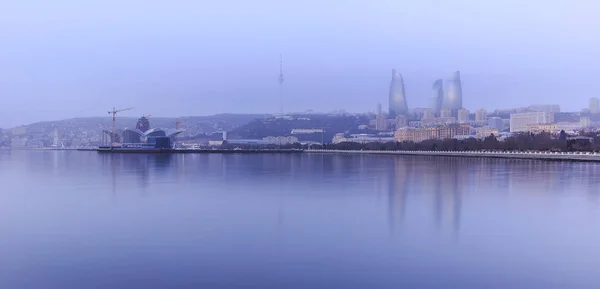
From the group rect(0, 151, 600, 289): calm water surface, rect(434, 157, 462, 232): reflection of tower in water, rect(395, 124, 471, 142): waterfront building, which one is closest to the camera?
rect(0, 151, 600, 289): calm water surface

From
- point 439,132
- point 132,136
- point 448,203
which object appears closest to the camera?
point 448,203

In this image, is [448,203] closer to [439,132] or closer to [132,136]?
[439,132]

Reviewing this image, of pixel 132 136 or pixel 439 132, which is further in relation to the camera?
pixel 439 132

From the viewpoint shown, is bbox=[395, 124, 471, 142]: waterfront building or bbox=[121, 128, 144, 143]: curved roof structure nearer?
bbox=[121, 128, 144, 143]: curved roof structure

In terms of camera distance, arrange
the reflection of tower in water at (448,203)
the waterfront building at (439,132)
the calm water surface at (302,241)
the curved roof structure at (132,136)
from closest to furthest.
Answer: the calm water surface at (302,241) < the reflection of tower in water at (448,203) < the curved roof structure at (132,136) < the waterfront building at (439,132)

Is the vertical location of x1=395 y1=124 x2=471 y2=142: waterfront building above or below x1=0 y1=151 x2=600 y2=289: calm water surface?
above

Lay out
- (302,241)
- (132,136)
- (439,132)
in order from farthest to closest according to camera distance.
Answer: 1. (439,132)
2. (132,136)
3. (302,241)

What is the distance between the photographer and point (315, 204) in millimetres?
19094

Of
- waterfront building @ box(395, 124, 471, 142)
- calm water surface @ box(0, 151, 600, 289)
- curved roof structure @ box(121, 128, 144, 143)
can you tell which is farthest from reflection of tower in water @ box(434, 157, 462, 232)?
curved roof structure @ box(121, 128, 144, 143)

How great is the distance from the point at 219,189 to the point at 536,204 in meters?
12.5

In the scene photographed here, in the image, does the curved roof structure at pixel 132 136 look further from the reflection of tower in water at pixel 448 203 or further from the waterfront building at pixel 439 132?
the reflection of tower in water at pixel 448 203

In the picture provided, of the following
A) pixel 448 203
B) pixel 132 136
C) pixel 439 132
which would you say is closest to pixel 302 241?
pixel 448 203

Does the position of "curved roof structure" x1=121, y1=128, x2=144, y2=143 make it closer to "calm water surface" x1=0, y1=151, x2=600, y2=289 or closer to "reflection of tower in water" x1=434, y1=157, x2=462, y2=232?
"calm water surface" x1=0, y1=151, x2=600, y2=289

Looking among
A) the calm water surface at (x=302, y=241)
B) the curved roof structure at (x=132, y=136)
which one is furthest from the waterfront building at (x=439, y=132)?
the calm water surface at (x=302, y=241)
